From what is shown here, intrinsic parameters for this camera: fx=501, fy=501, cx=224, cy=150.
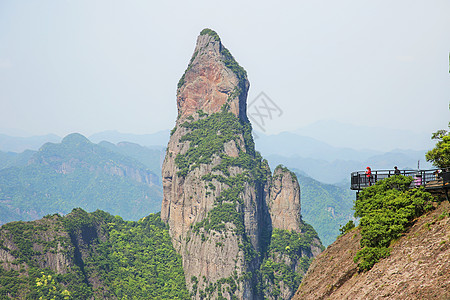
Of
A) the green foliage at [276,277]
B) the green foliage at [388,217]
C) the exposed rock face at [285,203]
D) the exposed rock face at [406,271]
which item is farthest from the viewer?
the exposed rock face at [285,203]

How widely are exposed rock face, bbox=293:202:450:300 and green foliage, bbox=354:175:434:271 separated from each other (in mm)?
438

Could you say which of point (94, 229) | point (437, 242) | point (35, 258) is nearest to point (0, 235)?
point (35, 258)

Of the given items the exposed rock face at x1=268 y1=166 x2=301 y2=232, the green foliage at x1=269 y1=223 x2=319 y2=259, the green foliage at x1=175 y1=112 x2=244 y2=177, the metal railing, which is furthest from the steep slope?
the metal railing

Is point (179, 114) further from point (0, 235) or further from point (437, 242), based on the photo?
point (437, 242)

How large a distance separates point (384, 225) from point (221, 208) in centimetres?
9283

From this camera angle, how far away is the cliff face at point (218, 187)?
112 m

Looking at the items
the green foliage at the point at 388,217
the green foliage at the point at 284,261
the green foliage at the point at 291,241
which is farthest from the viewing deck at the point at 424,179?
the green foliage at the point at 291,241

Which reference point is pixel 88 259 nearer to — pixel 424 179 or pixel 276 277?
pixel 276 277

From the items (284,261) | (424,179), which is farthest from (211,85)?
(424,179)

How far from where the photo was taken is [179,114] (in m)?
139

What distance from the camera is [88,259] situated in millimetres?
110750

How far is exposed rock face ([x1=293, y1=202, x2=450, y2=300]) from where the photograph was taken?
1953cm

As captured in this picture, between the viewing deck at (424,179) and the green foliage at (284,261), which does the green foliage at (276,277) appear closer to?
the green foliage at (284,261)

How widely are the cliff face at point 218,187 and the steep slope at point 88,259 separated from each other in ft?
17.8
